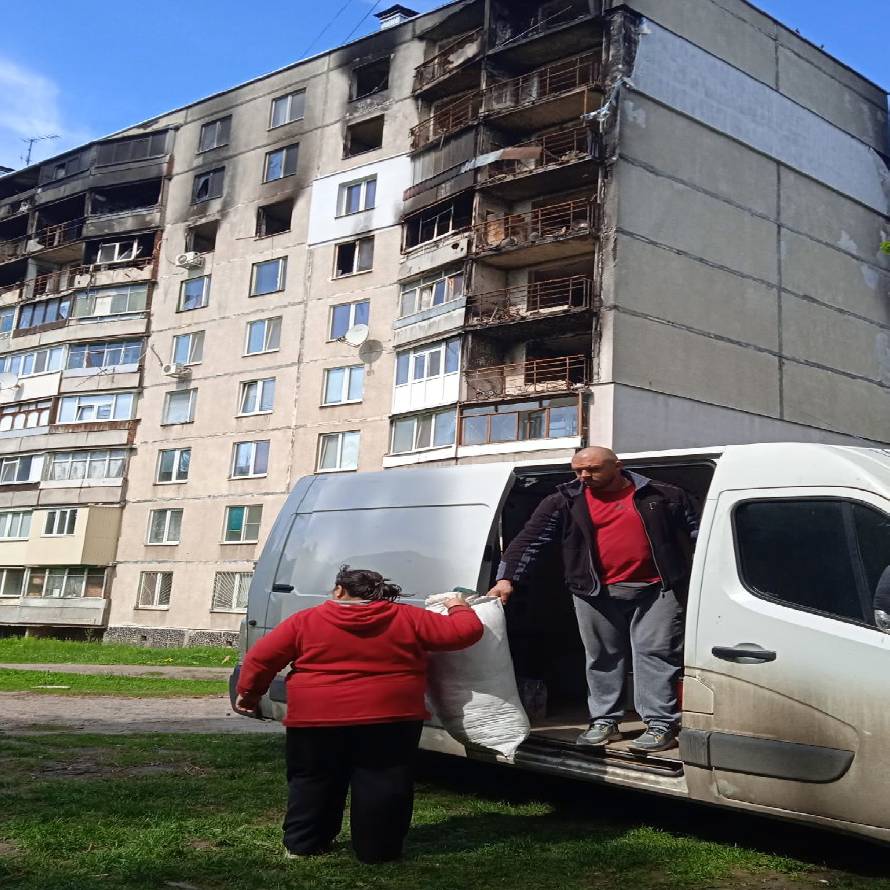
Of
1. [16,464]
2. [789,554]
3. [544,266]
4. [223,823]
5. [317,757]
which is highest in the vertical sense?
[544,266]

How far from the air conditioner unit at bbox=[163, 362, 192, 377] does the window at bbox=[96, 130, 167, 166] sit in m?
10.8

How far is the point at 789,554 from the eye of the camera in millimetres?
5195

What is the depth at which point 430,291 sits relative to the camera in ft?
112

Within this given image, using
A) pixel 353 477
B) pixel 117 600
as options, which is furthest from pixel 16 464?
pixel 353 477

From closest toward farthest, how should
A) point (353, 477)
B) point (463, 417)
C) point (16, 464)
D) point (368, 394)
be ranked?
point (353, 477), point (463, 417), point (368, 394), point (16, 464)

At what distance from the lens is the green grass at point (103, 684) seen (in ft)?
51.9

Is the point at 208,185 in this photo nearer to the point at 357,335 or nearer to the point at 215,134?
the point at 215,134

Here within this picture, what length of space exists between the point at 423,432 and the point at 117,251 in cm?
2074

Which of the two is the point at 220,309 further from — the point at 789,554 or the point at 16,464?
the point at 789,554

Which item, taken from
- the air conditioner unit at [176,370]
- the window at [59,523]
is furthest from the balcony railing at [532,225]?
the window at [59,523]

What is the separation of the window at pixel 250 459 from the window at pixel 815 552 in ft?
110

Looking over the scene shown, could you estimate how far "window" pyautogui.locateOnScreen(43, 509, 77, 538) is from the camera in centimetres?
4203

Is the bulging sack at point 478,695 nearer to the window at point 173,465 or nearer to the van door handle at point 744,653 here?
the van door handle at point 744,653

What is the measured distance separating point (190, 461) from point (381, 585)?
3685cm
